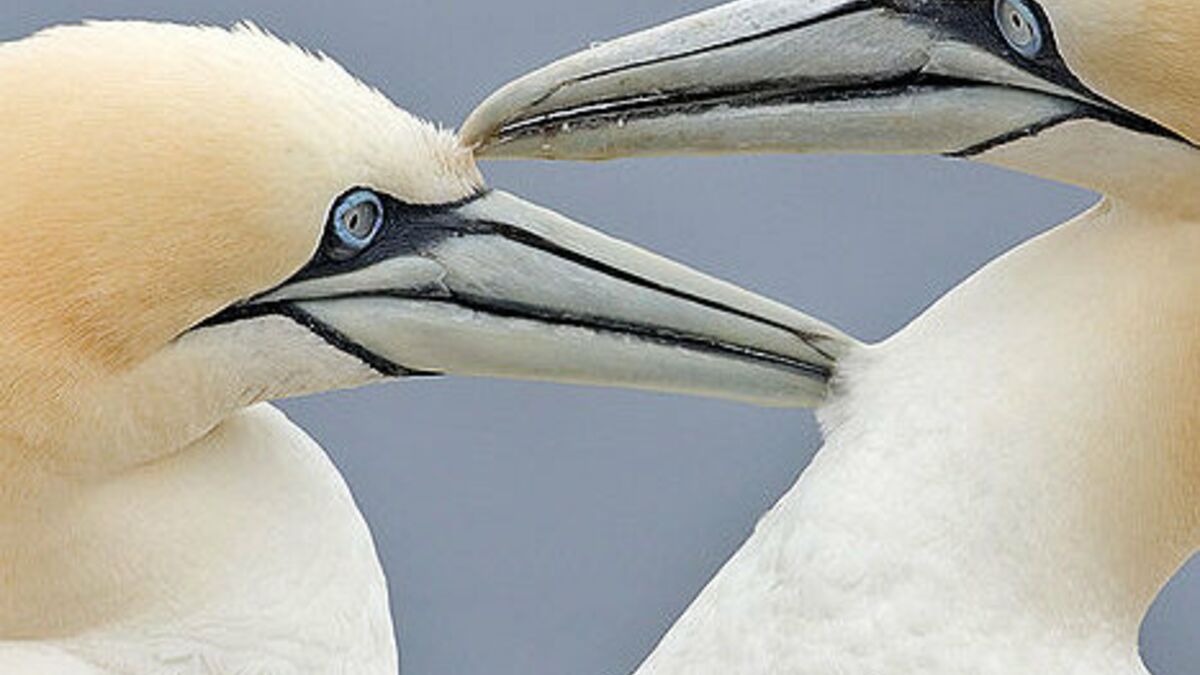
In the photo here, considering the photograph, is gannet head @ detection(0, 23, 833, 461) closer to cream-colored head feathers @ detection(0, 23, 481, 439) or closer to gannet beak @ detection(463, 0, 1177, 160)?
cream-colored head feathers @ detection(0, 23, 481, 439)

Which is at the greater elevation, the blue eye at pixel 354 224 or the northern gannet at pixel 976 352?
the blue eye at pixel 354 224

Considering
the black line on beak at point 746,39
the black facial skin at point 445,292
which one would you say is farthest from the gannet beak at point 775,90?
the black facial skin at point 445,292

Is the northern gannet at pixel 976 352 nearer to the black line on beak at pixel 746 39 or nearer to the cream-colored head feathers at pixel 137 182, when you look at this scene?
the black line on beak at pixel 746 39

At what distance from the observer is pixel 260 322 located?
423cm

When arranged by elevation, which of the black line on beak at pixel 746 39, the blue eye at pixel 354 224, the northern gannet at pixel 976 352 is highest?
the black line on beak at pixel 746 39

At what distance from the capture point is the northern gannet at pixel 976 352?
170 inches

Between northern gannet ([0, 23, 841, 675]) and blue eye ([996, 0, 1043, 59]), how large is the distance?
477 mm

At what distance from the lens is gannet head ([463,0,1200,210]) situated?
4.31 metres

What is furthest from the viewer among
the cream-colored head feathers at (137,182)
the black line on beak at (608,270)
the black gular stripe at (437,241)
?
the black line on beak at (608,270)

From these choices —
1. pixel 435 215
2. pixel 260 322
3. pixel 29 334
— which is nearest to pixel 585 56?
pixel 435 215

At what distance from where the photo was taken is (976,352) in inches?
176

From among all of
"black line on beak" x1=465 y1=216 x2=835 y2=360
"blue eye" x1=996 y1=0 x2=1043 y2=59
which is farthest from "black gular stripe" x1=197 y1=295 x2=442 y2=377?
"blue eye" x1=996 y1=0 x2=1043 y2=59

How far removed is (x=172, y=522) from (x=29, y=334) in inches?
14.9

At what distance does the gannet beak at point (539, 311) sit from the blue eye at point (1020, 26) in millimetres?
473
